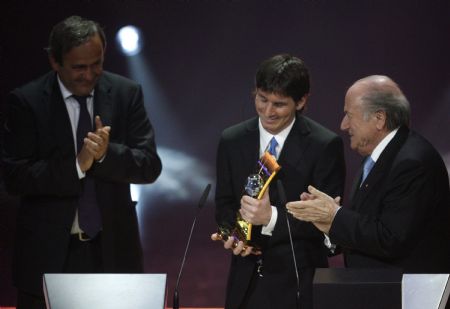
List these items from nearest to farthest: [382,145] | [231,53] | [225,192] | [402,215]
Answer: [402,215]
[382,145]
[225,192]
[231,53]

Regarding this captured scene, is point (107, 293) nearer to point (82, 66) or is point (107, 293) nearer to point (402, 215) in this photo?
point (402, 215)

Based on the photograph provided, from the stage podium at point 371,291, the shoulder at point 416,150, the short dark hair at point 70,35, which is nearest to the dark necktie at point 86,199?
the short dark hair at point 70,35

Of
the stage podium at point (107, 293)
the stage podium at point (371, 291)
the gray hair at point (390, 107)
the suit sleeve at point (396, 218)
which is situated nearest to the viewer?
the stage podium at point (371, 291)

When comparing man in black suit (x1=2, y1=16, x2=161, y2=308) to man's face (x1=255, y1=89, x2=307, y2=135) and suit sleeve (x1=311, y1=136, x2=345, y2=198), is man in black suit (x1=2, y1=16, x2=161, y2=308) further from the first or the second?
suit sleeve (x1=311, y1=136, x2=345, y2=198)

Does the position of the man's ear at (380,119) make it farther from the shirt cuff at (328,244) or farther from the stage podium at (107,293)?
the stage podium at (107,293)

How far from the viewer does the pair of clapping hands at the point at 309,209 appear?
10.3 ft

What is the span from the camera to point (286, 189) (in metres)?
3.31

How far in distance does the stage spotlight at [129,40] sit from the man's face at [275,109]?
4.43 ft

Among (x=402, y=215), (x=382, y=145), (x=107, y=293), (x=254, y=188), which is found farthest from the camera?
(x=382, y=145)

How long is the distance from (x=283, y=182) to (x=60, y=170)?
953 millimetres

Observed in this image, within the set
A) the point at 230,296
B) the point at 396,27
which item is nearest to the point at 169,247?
the point at 230,296

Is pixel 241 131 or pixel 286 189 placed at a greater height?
pixel 241 131

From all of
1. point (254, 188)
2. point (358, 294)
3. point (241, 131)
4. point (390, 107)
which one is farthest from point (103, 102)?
point (358, 294)

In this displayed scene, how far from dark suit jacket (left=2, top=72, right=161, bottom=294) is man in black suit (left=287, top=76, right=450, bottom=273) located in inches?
33.5
